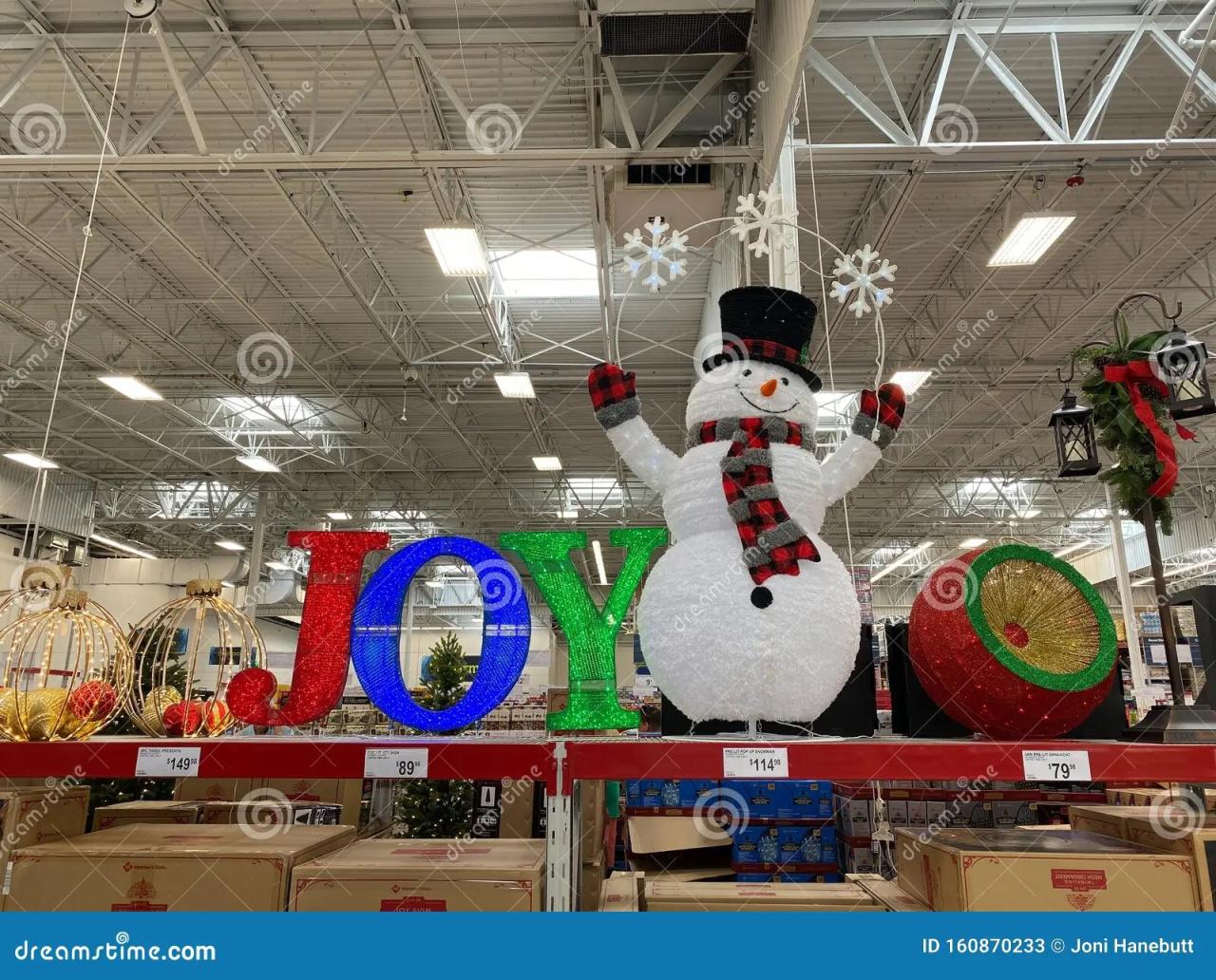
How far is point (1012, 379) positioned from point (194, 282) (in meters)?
11.7

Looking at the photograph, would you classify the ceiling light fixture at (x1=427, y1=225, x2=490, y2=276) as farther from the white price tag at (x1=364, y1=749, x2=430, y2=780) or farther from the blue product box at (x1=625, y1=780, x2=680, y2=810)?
the white price tag at (x1=364, y1=749, x2=430, y2=780)

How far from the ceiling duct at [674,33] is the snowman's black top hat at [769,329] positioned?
3599 millimetres

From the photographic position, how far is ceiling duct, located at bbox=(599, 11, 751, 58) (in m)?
5.26

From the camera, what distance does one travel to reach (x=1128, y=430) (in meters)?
2.71

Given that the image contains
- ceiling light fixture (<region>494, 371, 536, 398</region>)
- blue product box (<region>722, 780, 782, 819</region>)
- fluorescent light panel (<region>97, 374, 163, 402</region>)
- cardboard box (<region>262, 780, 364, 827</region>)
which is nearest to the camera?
blue product box (<region>722, 780, 782, 819</region>)

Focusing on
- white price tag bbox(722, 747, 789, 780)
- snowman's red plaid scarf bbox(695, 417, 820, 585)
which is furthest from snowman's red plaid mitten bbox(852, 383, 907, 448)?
white price tag bbox(722, 747, 789, 780)

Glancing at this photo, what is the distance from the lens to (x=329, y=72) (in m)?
6.89

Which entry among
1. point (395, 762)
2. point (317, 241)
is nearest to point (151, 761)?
point (395, 762)

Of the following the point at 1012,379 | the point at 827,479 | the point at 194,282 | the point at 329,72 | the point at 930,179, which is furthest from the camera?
the point at 1012,379

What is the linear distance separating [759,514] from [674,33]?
172 inches

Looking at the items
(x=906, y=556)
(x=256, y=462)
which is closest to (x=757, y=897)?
(x=256, y=462)

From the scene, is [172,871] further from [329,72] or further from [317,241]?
[317,241]

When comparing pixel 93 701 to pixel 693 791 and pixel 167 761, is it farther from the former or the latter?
pixel 693 791

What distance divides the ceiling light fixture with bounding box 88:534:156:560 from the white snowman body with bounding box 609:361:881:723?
62.8ft
